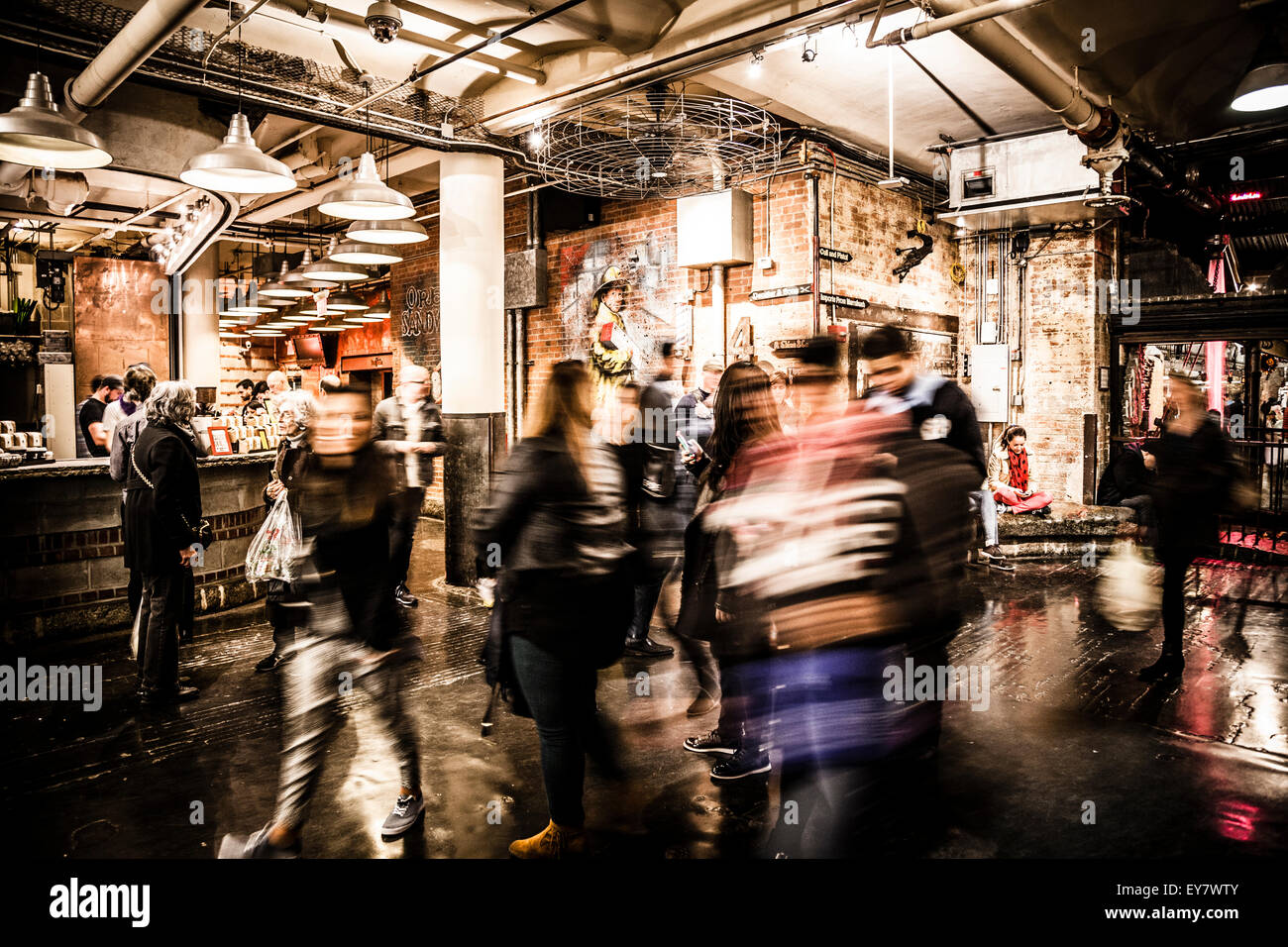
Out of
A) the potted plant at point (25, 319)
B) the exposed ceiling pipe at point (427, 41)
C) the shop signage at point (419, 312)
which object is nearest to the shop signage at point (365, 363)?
the shop signage at point (419, 312)

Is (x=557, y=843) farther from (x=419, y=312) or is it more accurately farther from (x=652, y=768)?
(x=419, y=312)

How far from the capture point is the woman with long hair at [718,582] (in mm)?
3270

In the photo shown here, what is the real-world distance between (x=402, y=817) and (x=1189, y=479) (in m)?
4.42

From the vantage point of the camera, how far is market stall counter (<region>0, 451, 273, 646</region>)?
5.45 m

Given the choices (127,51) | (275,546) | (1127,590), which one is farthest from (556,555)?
(1127,590)

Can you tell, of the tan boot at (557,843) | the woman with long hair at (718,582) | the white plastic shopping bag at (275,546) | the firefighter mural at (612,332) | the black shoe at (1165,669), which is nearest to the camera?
the tan boot at (557,843)

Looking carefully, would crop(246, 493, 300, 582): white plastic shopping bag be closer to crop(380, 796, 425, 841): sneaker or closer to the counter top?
the counter top

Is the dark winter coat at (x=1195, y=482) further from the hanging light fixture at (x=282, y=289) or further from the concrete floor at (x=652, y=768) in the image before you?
the hanging light fixture at (x=282, y=289)

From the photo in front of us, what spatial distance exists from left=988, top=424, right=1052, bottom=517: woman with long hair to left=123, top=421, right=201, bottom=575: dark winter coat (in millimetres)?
7219

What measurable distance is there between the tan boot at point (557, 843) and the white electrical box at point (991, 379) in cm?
803

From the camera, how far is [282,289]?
859 centimetres

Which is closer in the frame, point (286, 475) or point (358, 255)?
point (286, 475)

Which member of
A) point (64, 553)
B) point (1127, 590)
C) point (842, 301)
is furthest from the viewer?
point (842, 301)

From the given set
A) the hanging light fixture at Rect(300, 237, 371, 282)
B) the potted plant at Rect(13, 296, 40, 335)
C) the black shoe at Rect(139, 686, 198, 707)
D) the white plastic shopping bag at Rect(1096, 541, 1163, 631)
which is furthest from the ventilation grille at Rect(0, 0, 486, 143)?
the potted plant at Rect(13, 296, 40, 335)
